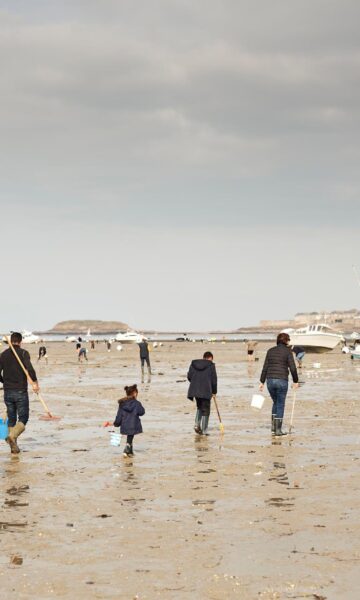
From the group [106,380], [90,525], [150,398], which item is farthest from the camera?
[106,380]

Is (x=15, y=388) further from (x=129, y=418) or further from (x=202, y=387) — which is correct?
(x=202, y=387)

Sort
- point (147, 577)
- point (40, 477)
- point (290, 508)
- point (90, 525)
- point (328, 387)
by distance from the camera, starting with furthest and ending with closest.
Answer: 1. point (328, 387)
2. point (40, 477)
3. point (290, 508)
4. point (90, 525)
5. point (147, 577)

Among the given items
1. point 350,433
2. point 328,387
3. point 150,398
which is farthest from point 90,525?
point 328,387

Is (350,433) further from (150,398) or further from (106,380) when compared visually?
(106,380)

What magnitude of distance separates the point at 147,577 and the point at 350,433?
11.1 m

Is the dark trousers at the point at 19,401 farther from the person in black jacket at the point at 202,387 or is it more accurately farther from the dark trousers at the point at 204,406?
the dark trousers at the point at 204,406

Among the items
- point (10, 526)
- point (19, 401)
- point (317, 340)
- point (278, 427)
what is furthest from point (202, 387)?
point (317, 340)

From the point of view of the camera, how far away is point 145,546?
8.79 metres

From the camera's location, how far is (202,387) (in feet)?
58.1

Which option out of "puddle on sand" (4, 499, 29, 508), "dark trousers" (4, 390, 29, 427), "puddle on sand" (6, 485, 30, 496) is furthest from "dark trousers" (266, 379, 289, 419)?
"puddle on sand" (4, 499, 29, 508)

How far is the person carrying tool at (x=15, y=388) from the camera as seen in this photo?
15141mm

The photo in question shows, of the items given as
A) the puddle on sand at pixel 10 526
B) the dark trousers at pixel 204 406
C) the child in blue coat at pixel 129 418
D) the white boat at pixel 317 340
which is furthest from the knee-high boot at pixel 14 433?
the white boat at pixel 317 340

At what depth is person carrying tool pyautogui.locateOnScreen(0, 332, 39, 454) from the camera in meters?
15.1

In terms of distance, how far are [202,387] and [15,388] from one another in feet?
14.2
